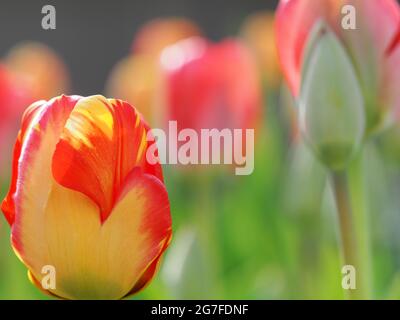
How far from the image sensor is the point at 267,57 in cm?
100

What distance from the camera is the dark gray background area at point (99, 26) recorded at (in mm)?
962

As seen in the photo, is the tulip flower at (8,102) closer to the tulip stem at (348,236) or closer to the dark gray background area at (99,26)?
the dark gray background area at (99,26)

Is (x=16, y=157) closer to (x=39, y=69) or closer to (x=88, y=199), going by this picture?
(x=88, y=199)

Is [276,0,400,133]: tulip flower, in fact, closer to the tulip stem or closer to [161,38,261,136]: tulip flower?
the tulip stem

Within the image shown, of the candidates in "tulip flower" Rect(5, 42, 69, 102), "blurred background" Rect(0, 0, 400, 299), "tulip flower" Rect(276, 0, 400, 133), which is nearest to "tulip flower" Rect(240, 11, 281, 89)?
"blurred background" Rect(0, 0, 400, 299)

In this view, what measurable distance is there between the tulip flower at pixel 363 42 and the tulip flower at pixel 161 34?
44cm

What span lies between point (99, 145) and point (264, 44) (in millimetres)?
552

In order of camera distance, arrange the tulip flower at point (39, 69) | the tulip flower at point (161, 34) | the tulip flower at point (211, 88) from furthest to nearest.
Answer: the tulip flower at point (161, 34), the tulip flower at point (39, 69), the tulip flower at point (211, 88)

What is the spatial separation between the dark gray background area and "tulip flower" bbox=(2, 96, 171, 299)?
476mm

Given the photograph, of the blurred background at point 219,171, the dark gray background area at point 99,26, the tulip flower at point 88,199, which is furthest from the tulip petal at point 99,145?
the dark gray background area at point 99,26

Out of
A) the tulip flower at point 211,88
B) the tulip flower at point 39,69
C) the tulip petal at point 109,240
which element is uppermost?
the tulip flower at point 39,69

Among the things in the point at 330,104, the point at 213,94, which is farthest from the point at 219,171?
the point at 330,104

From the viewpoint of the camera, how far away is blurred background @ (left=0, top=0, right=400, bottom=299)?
0.72 meters

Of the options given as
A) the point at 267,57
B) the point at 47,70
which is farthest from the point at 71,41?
the point at 267,57
